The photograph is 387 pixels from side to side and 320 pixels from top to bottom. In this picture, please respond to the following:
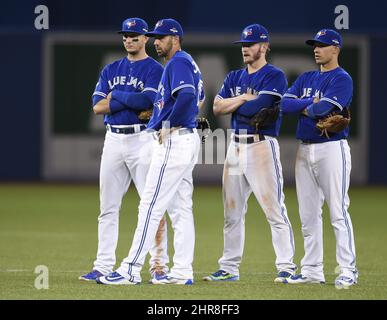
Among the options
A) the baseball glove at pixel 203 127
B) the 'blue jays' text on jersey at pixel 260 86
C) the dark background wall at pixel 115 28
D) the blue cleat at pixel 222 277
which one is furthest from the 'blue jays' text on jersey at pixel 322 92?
the dark background wall at pixel 115 28

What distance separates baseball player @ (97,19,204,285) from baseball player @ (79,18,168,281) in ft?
1.24

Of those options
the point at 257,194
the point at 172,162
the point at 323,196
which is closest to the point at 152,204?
the point at 172,162

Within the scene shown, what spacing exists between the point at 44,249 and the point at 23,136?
11.7 meters

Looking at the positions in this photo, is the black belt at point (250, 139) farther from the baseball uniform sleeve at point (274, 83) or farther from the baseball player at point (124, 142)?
the baseball player at point (124, 142)

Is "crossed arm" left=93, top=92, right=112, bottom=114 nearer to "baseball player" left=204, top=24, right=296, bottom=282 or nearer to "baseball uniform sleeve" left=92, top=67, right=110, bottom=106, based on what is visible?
A: "baseball uniform sleeve" left=92, top=67, right=110, bottom=106

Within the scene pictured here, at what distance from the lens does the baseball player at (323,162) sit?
28.6ft

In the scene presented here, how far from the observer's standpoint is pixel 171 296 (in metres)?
7.88

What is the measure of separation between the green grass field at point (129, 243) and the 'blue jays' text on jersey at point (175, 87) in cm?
148

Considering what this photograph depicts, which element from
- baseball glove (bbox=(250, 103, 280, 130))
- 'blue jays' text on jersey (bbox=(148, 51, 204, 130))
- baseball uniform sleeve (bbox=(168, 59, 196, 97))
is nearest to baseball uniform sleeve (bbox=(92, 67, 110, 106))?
'blue jays' text on jersey (bbox=(148, 51, 204, 130))

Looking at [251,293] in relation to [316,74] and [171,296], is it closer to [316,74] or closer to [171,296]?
[171,296]

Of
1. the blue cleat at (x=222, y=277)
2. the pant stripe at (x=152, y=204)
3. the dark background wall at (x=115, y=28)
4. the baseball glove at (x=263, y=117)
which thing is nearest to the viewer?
the pant stripe at (x=152, y=204)

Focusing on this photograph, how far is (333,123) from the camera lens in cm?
870

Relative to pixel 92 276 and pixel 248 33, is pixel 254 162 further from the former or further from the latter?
pixel 92 276
